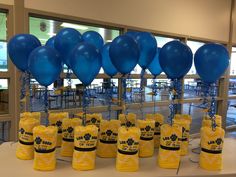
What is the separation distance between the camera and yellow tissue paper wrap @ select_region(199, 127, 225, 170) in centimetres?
142

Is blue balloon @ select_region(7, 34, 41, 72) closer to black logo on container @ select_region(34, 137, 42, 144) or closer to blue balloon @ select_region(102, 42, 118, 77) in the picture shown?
blue balloon @ select_region(102, 42, 118, 77)

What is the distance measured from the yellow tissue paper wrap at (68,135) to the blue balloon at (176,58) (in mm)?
715

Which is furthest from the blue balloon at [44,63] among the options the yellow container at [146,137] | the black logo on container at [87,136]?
the yellow container at [146,137]

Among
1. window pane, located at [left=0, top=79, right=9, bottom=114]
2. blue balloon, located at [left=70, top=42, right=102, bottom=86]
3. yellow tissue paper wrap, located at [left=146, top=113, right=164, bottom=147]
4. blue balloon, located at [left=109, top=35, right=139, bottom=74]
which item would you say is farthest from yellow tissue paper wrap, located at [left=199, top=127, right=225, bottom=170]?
window pane, located at [left=0, top=79, right=9, bottom=114]

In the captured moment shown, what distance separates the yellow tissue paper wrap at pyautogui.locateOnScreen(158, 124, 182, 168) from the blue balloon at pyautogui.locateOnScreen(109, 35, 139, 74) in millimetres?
481

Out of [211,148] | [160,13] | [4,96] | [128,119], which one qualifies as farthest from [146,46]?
[160,13]

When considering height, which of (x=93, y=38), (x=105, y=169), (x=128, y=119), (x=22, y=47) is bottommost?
(x=105, y=169)

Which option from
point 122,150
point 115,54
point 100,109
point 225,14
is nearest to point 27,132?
point 122,150

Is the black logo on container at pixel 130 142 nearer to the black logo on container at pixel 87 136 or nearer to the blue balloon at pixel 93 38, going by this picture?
the black logo on container at pixel 87 136

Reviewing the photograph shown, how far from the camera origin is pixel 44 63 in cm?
142

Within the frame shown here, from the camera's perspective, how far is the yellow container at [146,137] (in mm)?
1599

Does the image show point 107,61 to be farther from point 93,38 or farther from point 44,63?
point 44,63

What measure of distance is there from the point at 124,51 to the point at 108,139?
61 centimetres

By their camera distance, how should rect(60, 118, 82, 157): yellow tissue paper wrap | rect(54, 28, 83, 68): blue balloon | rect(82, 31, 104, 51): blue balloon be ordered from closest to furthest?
rect(60, 118, 82, 157): yellow tissue paper wrap
rect(54, 28, 83, 68): blue balloon
rect(82, 31, 104, 51): blue balloon
